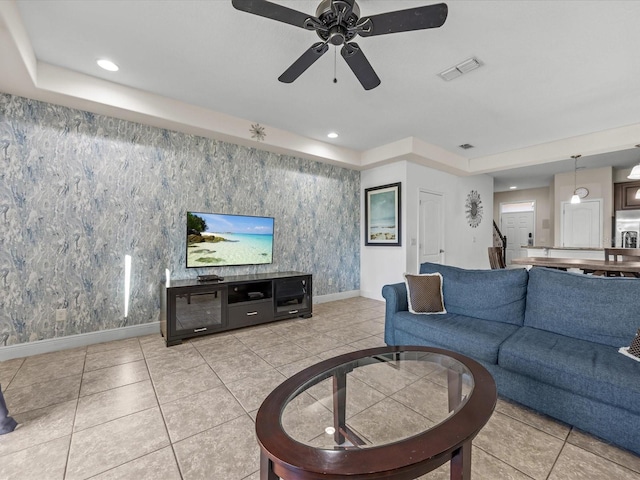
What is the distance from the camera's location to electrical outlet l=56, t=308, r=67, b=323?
2.87 meters

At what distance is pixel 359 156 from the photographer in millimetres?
5121

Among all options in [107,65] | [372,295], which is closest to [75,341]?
[107,65]

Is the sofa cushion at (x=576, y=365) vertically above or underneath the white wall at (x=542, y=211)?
underneath

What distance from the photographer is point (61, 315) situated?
2.88 metres

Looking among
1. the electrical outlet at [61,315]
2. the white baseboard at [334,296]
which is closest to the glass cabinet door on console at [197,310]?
the electrical outlet at [61,315]

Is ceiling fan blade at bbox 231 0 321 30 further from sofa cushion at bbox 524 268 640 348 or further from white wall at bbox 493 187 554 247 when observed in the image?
white wall at bbox 493 187 554 247

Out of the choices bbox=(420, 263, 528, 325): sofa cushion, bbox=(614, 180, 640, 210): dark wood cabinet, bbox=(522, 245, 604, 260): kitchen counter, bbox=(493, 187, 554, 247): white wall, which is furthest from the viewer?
bbox=(493, 187, 554, 247): white wall

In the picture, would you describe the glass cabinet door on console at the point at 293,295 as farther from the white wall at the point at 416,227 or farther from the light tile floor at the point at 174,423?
the white wall at the point at 416,227

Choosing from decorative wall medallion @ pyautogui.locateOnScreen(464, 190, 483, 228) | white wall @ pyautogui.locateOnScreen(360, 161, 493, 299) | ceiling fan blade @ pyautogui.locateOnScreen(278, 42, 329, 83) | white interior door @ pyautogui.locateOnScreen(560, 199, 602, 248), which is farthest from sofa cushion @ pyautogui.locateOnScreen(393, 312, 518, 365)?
white interior door @ pyautogui.locateOnScreen(560, 199, 602, 248)

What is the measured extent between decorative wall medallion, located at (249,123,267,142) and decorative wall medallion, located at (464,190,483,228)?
445 cm

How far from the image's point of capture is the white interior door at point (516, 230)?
8.20 m

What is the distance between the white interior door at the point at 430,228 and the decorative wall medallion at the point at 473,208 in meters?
1.00

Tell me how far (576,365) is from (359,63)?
2.37m

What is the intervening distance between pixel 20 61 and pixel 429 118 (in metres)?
4.07
